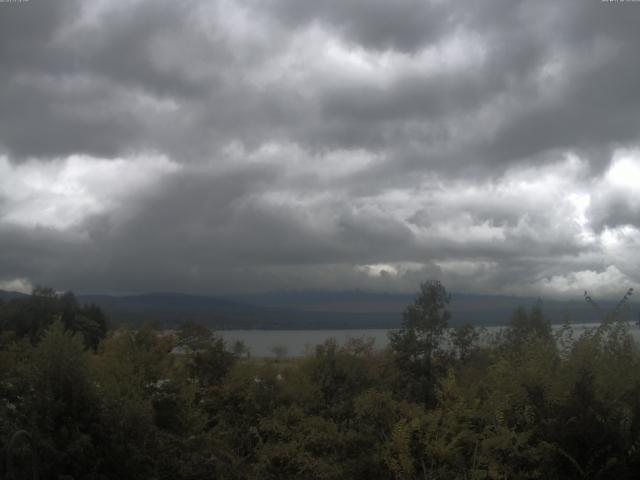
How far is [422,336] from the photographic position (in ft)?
64.4

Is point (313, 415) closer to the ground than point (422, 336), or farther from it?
closer to the ground

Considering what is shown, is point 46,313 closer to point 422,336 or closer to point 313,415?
point 422,336

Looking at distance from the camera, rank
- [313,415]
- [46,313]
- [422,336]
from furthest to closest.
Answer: [46,313]
[422,336]
[313,415]

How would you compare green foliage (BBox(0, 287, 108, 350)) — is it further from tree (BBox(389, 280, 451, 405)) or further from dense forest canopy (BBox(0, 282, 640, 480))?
dense forest canopy (BBox(0, 282, 640, 480))

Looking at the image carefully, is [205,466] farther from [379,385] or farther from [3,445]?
[379,385]

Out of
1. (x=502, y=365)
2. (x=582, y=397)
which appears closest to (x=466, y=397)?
(x=502, y=365)

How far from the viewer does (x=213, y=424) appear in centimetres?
1489

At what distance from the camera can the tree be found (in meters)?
19.0

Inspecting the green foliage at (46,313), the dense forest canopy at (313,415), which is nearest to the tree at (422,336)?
the dense forest canopy at (313,415)

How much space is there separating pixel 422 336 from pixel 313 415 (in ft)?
22.2

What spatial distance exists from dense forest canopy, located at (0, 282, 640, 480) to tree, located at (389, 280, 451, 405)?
3115 mm

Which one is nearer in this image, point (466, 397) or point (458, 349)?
point (466, 397)

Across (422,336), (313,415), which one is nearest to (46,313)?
(422,336)

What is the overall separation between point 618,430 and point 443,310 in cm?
1011
